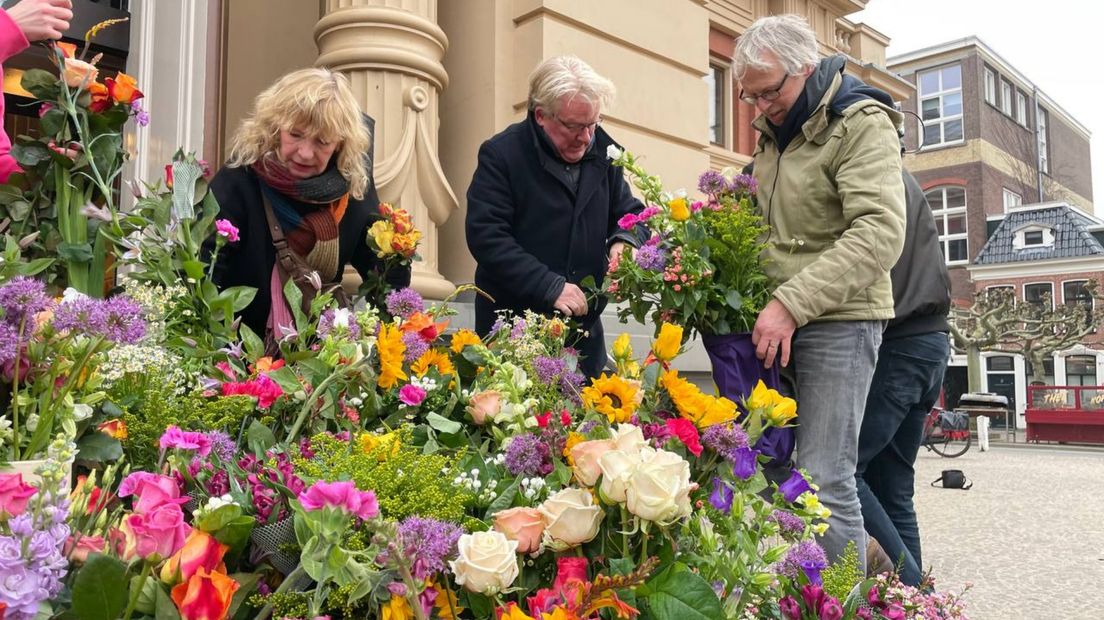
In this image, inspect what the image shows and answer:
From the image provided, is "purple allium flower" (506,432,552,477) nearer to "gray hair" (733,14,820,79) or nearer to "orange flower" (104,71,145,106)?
"orange flower" (104,71,145,106)

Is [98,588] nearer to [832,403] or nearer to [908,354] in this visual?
[832,403]

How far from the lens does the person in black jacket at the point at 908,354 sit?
2320 millimetres

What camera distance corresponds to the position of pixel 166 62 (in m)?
3.36

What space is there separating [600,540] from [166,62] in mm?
3250

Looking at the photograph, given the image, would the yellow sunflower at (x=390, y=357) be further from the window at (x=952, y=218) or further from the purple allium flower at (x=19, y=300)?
the window at (x=952, y=218)

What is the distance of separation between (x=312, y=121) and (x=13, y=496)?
3.80 feet

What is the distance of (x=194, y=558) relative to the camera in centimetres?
77

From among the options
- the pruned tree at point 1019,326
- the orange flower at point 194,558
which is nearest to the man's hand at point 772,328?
the orange flower at point 194,558

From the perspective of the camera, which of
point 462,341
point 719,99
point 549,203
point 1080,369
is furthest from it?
point 1080,369

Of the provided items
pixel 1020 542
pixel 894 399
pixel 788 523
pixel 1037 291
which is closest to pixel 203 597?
pixel 788 523

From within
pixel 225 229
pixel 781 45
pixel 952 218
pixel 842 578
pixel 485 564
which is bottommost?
pixel 842 578

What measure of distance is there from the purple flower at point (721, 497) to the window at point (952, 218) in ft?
89.7

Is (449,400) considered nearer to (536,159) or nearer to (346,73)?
(536,159)

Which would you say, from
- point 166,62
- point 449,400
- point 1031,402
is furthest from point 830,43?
point 1031,402
